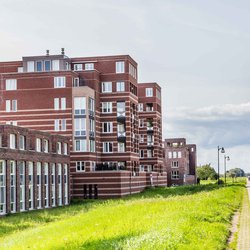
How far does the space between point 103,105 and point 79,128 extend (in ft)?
29.3

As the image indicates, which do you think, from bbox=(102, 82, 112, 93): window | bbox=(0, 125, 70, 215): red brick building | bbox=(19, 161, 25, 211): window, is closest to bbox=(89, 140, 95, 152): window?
bbox=(102, 82, 112, 93): window

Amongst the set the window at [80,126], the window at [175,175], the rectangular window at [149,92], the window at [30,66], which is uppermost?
the window at [30,66]

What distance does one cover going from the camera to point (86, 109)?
8406cm

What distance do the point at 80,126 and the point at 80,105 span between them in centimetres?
288

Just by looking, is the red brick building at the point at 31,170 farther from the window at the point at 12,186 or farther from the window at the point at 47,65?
the window at the point at 47,65

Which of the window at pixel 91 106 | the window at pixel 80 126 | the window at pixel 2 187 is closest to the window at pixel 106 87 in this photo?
the window at pixel 91 106

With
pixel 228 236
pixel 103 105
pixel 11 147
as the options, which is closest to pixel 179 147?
pixel 103 105

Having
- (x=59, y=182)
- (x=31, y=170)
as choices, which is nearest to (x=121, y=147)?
(x=59, y=182)

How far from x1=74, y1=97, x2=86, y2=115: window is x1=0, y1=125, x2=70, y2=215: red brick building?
34.7ft

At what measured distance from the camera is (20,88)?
8550 centimetres

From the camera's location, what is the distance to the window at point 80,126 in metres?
84.0

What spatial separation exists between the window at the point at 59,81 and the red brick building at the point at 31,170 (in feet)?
42.3

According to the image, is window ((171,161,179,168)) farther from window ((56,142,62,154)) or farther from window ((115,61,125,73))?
window ((56,142,62,154))

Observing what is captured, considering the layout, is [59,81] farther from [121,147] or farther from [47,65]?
[121,147]
